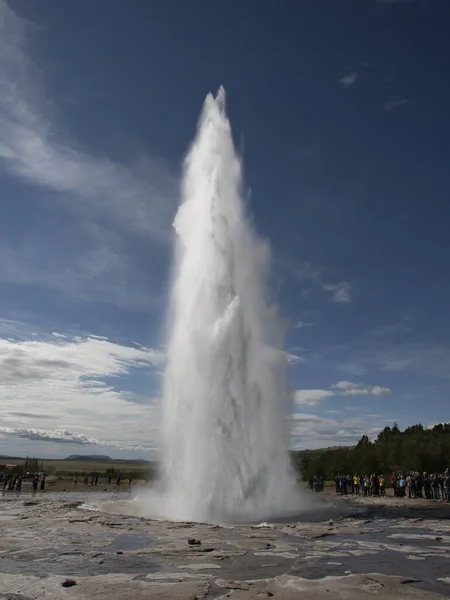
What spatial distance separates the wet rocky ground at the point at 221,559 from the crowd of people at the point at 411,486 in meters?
12.3

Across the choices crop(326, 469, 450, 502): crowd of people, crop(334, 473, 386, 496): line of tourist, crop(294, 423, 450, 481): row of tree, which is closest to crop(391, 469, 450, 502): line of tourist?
crop(326, 469, 450, 502): crowd of people

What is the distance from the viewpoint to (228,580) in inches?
353

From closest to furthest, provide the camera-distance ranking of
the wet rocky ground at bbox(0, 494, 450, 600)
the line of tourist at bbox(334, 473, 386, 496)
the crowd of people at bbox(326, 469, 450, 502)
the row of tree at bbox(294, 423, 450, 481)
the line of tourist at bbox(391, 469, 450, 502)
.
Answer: the wet rocky ground at bbox(0, 494, 450, 600) → the line of tourist at bbox(391, 469, 450, 502) → the crowd of people at bbox(326, 469, 450, 502) → the line of tourist at bbox(334, 473, 386, 496) → the row of tree at bbox(294, 423, 450, 481)

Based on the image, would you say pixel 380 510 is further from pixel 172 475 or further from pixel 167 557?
pixel 167 557

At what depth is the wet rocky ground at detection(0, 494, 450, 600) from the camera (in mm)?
8211

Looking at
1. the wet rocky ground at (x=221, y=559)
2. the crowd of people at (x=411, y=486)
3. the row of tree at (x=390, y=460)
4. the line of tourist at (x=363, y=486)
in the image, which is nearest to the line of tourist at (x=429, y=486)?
the crowd of people at (x=411, y=486)

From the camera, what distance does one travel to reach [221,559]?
35.9ft

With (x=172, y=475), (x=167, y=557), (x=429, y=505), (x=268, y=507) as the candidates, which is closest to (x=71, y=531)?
(x=167, y=557)

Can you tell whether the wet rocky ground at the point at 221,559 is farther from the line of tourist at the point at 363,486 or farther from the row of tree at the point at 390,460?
the row of tree at the point at 390,460

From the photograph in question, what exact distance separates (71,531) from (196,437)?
776 centimetres

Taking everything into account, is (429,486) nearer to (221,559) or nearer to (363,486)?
(363,486)

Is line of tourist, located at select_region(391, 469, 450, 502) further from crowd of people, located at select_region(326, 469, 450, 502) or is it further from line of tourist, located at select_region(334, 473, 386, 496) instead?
line of tourist, located at select_region(334, 473, 386, 496)

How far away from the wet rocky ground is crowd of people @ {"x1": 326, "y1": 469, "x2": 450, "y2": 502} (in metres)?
12.3

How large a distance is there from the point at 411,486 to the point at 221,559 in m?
26.5
